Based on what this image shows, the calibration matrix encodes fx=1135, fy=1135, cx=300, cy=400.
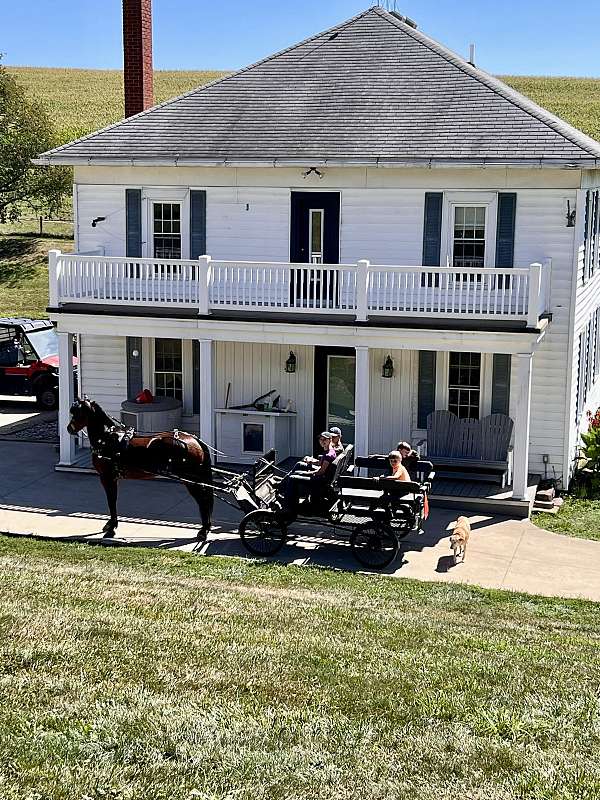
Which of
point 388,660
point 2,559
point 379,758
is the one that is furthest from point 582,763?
point 2,559

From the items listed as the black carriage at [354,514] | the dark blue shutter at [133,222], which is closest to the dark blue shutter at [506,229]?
the black carriage at [354,514]

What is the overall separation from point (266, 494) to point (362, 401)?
3.14 metres

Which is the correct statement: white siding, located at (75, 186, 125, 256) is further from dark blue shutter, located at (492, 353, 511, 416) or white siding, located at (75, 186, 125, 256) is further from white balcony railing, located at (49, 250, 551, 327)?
dark blue shutter, located at (492, 353, 511, 416)

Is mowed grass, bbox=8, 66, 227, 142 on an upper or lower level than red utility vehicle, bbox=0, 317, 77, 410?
upper

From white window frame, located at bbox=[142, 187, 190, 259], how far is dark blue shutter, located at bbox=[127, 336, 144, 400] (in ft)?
5.51

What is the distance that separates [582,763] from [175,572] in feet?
21.7

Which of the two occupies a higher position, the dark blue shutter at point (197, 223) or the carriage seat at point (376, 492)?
the dark blue shutter at point (197, 223)

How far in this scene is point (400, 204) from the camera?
66.0 feet

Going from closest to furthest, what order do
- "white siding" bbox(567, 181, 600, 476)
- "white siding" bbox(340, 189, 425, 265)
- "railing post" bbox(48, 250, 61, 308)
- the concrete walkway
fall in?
the concrete walkway
"white siding" bbox(567, 181, 600, 476)
"railing post" bbox(48, 250, 61, 308)
"white siding" bbox(340, 189, 425, 265)

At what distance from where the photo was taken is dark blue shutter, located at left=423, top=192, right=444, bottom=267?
65.3ft

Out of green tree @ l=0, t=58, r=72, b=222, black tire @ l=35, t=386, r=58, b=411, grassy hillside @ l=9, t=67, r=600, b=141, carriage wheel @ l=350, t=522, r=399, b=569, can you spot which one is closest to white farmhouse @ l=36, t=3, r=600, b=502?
carriage wheel @ l=350, t=522, r=399, b=569

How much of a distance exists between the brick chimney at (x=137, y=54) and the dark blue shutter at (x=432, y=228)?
7.78 m

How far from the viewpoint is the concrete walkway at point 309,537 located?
15039mm

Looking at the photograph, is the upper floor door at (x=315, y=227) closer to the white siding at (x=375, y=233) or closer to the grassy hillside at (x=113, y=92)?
the white siding at (x=375, y=233)
